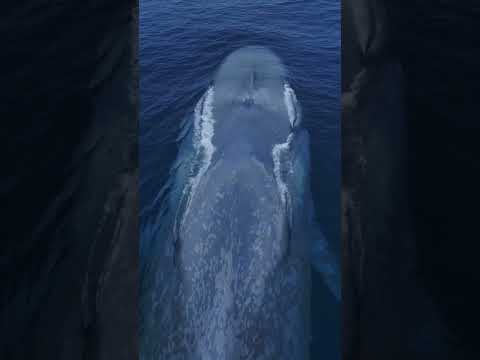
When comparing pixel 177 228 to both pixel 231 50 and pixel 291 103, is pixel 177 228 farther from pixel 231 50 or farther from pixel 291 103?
pixel 231 50

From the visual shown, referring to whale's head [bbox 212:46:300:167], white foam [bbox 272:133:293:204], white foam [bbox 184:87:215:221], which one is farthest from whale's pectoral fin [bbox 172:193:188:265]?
white foam [bbox 272:133:293:204]

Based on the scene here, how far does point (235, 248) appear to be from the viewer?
27.2 metres

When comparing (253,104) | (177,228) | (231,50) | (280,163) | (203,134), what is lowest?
(177,228)

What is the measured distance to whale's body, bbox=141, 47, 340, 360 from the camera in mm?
23328

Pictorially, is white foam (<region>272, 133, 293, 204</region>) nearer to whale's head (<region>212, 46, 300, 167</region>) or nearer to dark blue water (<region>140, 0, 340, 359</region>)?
whale's head (<region>212, 46, 300, 167</region>)

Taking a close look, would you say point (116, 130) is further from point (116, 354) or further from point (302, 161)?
point (302, 161)

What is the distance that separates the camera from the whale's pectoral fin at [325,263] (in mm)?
26641

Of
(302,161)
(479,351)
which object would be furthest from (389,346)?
(302,161)

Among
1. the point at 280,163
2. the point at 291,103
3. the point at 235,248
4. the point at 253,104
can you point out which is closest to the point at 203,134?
the point at 253,104

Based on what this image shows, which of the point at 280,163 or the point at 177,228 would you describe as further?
the point at 280,163

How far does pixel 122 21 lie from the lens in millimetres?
9844

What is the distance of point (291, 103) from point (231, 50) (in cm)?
1551

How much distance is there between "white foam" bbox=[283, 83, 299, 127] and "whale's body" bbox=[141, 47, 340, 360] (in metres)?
0.68

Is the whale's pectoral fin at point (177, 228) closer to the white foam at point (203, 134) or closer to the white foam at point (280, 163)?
the white foam at point (203, 134)
